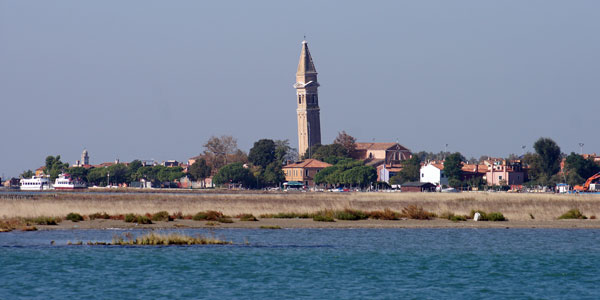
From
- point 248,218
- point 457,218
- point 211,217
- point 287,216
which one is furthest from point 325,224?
point 457,218

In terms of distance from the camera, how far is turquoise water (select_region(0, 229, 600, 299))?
1367 inches

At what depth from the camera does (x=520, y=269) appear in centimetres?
4141

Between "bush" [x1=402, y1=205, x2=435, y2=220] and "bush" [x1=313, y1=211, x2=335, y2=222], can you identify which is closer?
"bush" [x1=313, y1=211, x2=335, y2=222]

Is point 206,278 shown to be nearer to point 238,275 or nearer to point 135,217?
point 238,275

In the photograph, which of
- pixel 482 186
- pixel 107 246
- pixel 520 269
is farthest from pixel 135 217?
pixel 482 186

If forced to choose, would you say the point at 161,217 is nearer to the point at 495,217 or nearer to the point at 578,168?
the point at 495,217

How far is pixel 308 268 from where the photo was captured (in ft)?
135

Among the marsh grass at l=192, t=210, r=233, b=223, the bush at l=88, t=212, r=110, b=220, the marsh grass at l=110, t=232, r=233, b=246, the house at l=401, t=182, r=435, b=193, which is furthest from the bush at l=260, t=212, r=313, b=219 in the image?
the house at l=401, t=182, r=435, b=193

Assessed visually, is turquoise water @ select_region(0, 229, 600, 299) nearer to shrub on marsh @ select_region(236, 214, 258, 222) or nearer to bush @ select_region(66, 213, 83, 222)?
bush @ select_region(66, 213, 83, 222)

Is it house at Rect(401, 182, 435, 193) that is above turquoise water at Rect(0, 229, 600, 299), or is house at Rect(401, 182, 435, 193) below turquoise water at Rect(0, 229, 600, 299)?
above

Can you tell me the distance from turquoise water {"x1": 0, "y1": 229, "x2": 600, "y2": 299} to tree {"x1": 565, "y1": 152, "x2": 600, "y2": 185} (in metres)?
134

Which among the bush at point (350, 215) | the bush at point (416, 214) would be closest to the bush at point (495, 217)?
the bush at point (416, 214)

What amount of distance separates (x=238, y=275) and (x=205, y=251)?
7918mm

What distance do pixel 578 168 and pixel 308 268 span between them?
15859 cm
